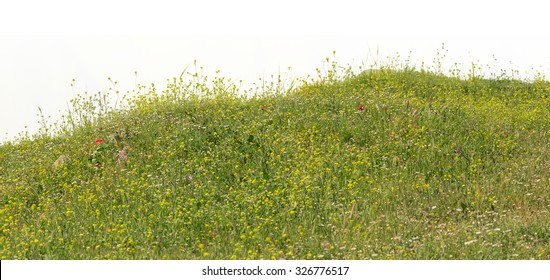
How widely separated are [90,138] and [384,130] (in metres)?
4.79

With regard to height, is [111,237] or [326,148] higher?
[326,148]

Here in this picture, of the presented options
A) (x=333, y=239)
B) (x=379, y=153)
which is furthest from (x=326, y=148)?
(x=333, y=239)

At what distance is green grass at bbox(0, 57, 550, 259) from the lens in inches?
280

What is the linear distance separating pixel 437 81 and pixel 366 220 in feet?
24.8

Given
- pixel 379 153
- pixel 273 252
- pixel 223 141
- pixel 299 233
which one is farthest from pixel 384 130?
pixel 273 252

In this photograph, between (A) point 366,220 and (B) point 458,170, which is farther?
(B) point 458,170

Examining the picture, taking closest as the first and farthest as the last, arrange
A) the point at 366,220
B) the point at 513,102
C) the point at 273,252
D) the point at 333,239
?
1. the point at 273,252
2. the point at 333,239
3. the point at 366,220
4. the point at 513,102

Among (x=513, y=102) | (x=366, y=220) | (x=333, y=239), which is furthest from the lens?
(x=513, y=102)

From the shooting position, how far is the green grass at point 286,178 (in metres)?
7.11

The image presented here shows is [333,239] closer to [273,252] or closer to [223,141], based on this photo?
[273,252]

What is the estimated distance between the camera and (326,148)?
1002 cm

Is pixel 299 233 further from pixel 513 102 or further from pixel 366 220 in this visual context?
pixel 513 102

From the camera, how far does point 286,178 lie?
28.6ft

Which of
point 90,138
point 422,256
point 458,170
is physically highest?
point 90,138
